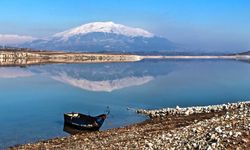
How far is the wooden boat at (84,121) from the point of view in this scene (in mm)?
34688

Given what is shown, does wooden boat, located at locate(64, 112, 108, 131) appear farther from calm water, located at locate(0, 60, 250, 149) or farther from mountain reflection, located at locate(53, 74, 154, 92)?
mountain reflection, located at locate(53, 74, 154, 92)

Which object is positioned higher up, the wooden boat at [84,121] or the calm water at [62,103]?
the wooden boat at [84,121]

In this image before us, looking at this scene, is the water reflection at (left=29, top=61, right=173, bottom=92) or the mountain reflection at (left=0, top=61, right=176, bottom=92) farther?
the mountain reflection at (left=0, top=61, right=176, bottom=92)

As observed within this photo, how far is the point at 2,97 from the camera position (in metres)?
57.1

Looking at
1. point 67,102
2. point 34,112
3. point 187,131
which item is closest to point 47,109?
point 34,112

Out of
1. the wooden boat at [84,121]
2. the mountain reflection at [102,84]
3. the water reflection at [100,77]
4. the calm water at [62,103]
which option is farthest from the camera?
the water reflection at [100,77]

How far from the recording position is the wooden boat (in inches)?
1366

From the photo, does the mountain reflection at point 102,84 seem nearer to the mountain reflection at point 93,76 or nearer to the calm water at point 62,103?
the mountain reflection at point 93,76

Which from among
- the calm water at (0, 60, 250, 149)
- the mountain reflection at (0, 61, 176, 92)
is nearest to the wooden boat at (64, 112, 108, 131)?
the calm water at (0, 60, 250, 149)

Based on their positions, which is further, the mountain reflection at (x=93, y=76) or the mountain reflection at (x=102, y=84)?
the mountain reflection at (x=93, y=76)

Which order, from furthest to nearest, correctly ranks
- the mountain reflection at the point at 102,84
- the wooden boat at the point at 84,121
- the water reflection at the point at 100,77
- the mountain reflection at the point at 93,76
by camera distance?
the mountain reflection at the point at 93,76
the water reflection at the point at 100,77
the mountain reflection at the point at 102,84
the wooden boat at the point at 84,121

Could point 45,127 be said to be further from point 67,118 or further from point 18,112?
point 18,112

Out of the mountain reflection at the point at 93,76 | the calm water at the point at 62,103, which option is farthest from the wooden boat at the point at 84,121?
the mountain reflection at the point at 93,76

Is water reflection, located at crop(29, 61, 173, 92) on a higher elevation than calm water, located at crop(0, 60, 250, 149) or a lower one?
lower
